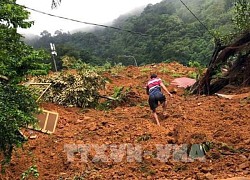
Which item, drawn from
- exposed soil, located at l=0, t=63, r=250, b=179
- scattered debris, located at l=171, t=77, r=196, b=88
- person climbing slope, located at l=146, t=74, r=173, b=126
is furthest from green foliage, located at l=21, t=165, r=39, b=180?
scattered debris, located at l=171, t=77, r=196, b=88

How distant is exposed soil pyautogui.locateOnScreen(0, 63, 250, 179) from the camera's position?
5820 millimetres

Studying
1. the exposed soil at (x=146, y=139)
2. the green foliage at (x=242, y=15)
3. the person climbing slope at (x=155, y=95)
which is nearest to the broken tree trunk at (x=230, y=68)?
the exposed soil at (x=146, y=139)

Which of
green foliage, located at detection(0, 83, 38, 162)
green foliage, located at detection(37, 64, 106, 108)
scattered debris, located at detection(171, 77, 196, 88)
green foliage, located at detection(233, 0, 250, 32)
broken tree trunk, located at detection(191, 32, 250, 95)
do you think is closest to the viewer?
green foliage, located at detection(0, 83, 38, 162)

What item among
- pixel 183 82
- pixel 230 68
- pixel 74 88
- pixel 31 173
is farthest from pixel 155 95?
pixel 183 82

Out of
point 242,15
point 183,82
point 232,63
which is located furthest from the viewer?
point 183,82

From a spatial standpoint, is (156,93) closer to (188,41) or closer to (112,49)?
(188,41)

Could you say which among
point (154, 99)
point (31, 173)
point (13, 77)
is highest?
point (154, 99)

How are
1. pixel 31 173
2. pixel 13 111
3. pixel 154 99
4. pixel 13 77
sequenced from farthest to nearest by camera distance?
1. pixel 154 99
2. pixel 31 173
3. pixel 13 77
4. pixel 13 111

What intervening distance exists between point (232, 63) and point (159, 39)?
952 inches

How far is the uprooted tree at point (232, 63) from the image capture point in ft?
35.4

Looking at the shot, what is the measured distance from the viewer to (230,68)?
11438 millimetres

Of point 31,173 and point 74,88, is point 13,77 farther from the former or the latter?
point 74,88

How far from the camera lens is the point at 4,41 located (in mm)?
5293

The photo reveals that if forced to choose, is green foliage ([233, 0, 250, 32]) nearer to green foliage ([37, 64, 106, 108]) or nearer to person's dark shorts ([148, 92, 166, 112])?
person's dark shorts ([148, 92, 166, 112])
